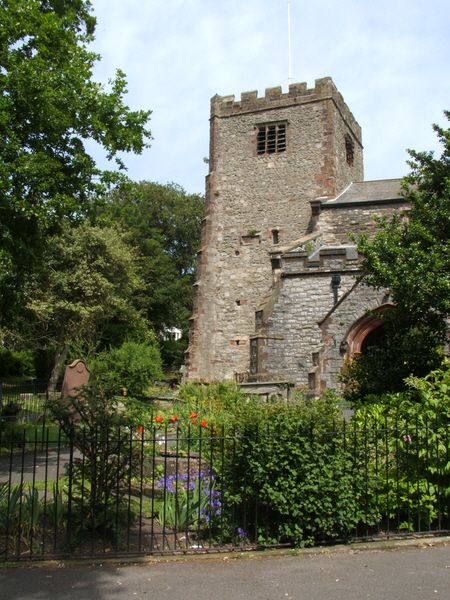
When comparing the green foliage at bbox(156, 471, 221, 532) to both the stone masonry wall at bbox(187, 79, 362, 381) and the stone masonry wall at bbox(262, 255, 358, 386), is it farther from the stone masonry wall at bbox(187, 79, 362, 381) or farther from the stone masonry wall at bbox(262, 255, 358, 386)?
the stone masonry wall at bbox(187, 79, 362, 381)

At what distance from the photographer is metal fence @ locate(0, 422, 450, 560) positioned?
20.8 ft

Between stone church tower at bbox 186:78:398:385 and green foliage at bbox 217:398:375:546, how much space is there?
65.6ft

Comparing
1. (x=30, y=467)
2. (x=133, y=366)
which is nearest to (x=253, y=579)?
(x=30, y=467)

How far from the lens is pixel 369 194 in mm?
27438

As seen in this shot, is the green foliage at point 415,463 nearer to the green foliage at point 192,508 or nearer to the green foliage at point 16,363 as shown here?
the green foliage at point 192,508

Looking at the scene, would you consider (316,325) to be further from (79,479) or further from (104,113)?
(79,479)

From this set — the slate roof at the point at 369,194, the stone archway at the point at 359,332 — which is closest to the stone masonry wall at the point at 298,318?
the stone archway at the point at 359,332

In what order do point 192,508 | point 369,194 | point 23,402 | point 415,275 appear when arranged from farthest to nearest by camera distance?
1. point 369,194
2. point 23,402
3. point 415,275
4. point 192,508

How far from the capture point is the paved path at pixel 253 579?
17.1 ft

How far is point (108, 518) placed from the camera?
6.48 meters

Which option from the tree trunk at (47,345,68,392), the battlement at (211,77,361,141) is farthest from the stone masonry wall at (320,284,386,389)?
the tree trunk at (47,345,68,392)

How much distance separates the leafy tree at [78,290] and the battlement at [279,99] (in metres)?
8.64

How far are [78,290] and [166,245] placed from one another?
695 inches

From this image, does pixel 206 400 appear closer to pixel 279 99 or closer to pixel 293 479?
pixel 293 479
